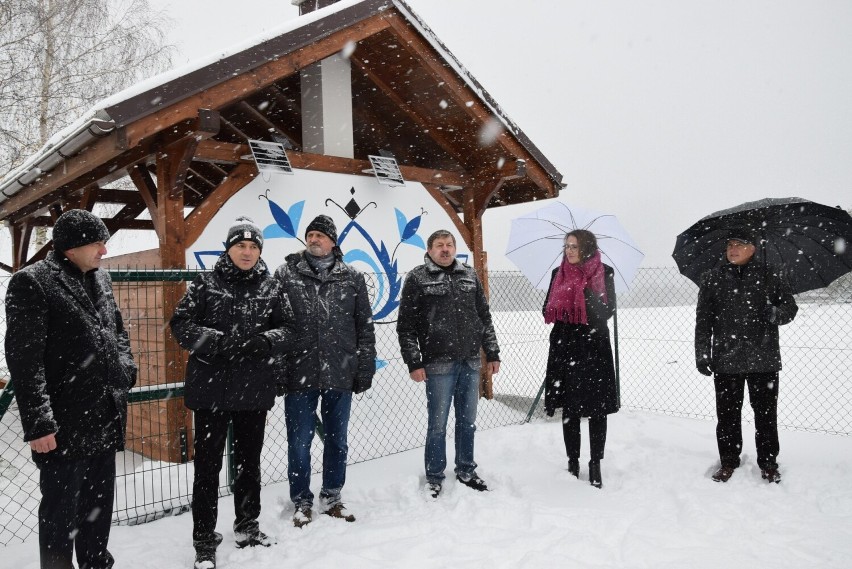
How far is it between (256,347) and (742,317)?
3235 millimetres

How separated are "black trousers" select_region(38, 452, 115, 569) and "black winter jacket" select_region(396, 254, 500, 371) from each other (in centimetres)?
188

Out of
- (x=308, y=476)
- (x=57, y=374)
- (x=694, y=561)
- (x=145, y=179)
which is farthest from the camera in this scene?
(x=145, y=179)

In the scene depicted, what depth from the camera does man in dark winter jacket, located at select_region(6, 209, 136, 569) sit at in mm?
2242

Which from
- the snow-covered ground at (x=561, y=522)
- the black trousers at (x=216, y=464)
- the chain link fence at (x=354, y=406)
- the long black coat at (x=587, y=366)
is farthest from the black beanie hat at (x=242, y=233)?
the long black coat at (x=587, y=366)

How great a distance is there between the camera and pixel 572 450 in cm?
423

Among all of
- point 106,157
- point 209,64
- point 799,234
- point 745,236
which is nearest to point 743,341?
point 745,236

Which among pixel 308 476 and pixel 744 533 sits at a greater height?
pixel 308 476

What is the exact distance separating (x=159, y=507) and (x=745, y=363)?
3973 millimetres

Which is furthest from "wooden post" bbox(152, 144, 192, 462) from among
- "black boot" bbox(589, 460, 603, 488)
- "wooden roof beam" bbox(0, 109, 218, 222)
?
"black boot" bbox(589, 460, 603, 488)

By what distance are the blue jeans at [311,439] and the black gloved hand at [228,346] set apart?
645 millimetres

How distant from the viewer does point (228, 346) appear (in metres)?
2.80

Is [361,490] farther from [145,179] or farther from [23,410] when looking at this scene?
[145,179]

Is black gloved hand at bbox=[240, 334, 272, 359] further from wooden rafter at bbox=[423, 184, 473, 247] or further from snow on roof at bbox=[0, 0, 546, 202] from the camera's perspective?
wooden rafter at bbox=[423, 184, 473, 247]

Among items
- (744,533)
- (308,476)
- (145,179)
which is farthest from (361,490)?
(145,179)
